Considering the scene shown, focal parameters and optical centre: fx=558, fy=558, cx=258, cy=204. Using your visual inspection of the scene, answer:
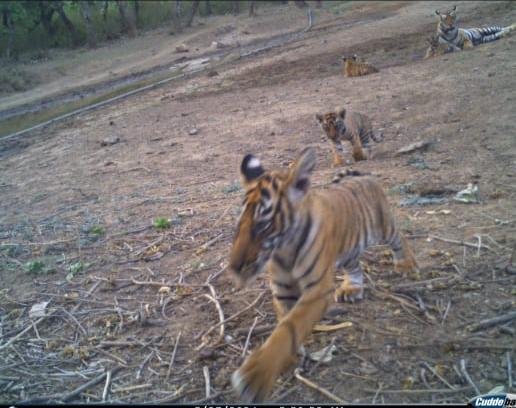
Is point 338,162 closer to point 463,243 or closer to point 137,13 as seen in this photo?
point 463,243

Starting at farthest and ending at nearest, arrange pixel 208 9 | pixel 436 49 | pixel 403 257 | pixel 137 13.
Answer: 1. pixel 208 9
2. pixel 137 13
3. pixel 436 49
4. pixel 403 257

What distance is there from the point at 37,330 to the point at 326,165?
491cm

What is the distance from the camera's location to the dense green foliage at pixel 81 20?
89.0 ft

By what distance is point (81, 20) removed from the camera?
3362cm

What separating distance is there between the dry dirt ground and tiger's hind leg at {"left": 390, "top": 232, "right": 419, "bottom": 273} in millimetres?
82

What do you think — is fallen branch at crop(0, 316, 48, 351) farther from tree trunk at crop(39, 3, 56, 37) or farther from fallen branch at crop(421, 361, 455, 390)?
tree trunk at crop(39, 3, 56, 37)

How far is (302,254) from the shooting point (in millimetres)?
3385

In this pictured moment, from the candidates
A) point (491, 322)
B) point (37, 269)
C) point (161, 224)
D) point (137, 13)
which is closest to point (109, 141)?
point (161, 224)

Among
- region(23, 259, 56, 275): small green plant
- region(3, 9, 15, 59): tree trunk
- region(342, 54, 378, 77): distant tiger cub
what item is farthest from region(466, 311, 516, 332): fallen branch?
region(3, 9, 15, 59): tree trunk

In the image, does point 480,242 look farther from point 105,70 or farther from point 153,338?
point 105,70

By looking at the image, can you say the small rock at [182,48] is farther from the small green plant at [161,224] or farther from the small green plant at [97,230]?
the small green plant at [161,224]

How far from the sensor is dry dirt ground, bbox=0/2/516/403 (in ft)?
12.4

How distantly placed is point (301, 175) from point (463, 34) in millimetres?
12795

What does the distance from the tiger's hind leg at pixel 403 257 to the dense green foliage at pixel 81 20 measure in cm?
2497
